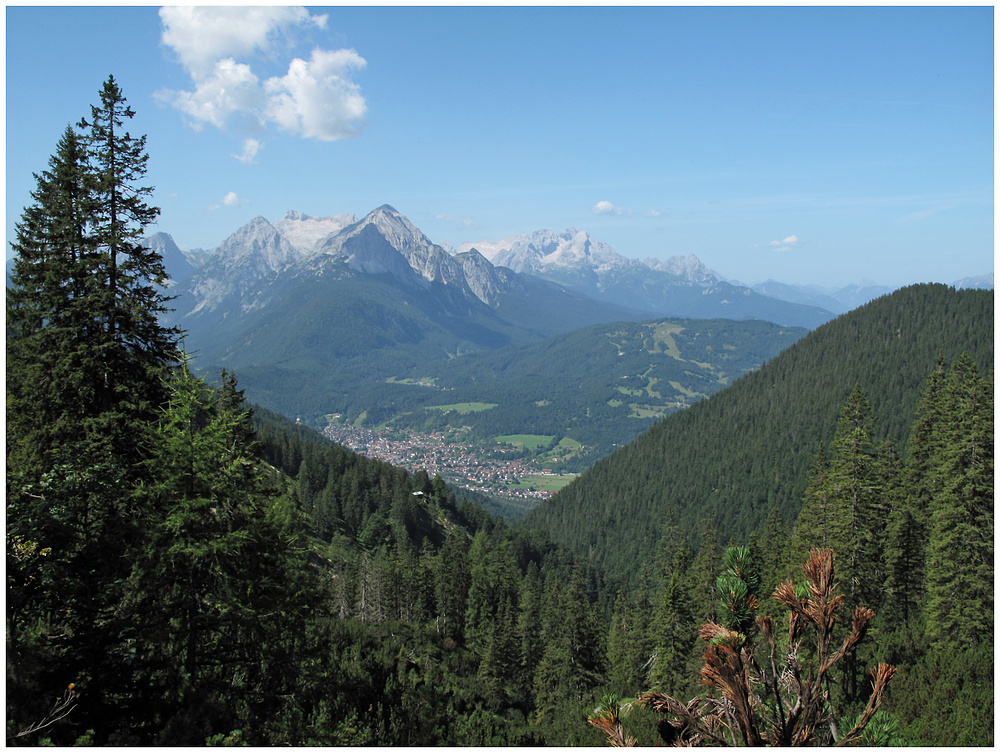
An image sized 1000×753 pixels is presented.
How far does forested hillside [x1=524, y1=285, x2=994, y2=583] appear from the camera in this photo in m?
118

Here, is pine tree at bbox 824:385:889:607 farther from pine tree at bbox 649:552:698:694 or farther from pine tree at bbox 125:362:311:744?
pine tree at bbox 125:362:311:744

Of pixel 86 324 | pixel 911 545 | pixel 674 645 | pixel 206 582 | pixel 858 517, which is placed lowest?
pixel 674 645

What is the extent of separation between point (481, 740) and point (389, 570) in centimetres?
2847

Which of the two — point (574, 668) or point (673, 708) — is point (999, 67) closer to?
point (673, 708)

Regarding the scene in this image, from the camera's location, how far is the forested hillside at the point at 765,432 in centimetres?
11812

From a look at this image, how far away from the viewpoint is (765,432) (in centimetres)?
13788

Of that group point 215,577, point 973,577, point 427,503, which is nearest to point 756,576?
point 215,577

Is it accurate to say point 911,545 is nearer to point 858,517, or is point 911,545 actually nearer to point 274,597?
point 858,517

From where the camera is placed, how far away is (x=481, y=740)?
18.7 meters

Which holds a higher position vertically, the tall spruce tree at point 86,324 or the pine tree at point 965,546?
the tall spruce tree at point 86,324

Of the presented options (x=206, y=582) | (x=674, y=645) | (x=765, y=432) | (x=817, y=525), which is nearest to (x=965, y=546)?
(x=817, y=525)

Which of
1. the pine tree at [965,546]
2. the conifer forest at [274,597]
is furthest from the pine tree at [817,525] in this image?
the pine tree at [965,546]

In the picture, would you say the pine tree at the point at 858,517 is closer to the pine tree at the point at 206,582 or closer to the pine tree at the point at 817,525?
the pine tree at the point at 817,525

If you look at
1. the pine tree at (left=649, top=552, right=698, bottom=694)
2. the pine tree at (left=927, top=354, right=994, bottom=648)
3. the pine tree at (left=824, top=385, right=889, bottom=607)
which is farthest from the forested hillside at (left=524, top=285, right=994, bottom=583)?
the pine tree at (left=927, top=354, right=994, bottom=648)
